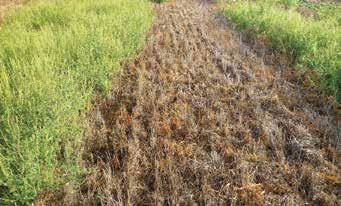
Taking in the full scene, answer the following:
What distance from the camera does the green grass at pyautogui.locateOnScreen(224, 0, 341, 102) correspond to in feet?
17.5

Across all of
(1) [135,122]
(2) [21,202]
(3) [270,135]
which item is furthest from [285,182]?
(2) [21,202]

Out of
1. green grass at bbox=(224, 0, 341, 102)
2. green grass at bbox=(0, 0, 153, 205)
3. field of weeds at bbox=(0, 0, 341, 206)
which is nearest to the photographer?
green grass at bbox=(0, 0, 153, 205)

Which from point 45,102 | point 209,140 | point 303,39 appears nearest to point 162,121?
point 209,140

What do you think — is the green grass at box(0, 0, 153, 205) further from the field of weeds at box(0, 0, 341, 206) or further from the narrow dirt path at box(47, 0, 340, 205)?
the narrow dirt path at box(47, 0, 340, 205)

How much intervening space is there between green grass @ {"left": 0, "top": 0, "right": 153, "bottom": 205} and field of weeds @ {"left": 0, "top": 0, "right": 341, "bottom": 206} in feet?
0.06

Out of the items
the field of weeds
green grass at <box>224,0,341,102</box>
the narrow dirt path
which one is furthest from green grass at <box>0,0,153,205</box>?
green grass at <box>224,0,341,102</box>

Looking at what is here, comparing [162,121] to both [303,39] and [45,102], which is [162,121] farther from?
[303,39]

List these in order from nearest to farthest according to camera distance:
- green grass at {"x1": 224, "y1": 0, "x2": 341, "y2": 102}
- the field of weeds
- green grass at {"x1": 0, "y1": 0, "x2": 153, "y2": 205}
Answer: green grass at {"x1": 0, "y1": 0, "x2": 153, "y2": 205}, the field of weeds, green grass at {"x1": 224, "y1": 0, "x2": 341, "y2": 102}

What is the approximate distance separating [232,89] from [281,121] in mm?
1012

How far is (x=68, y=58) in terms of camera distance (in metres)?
4.70

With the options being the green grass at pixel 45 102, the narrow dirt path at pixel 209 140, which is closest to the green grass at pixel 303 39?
the narrow dirt path at pixel 209 140

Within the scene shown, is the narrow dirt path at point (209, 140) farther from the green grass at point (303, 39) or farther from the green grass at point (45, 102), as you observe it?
the green grass at point (303, 39)

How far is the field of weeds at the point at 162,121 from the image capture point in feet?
9.95

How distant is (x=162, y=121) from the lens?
4.18m
